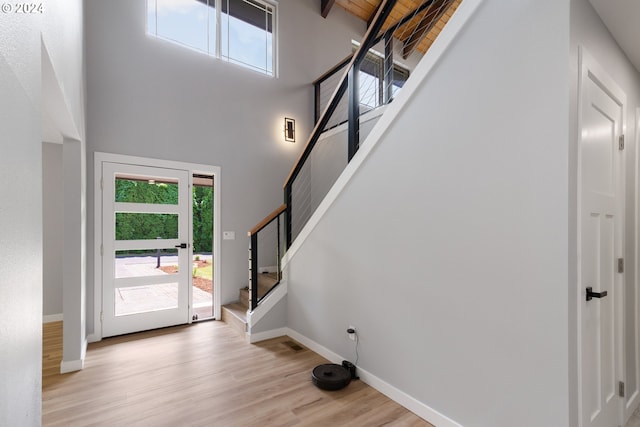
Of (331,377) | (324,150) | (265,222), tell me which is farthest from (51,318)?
(324,150)

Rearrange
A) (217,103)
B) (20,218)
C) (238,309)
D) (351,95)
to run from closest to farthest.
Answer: (20,218) → (351,95) → (238,309) → (217,103)

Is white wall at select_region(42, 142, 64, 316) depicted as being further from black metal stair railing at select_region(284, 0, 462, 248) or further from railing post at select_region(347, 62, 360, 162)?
railing post at select_region(347, 62, 360, 162)

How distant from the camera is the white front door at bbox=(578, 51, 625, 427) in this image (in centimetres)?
146

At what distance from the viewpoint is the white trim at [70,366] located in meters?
2.63

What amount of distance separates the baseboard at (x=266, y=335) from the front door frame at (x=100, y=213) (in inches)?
37.7

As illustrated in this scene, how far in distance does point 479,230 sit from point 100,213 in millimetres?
3791

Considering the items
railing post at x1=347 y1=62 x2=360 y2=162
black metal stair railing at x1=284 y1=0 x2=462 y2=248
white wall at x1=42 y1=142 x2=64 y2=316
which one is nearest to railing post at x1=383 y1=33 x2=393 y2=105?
black metal stair railing at x1=284 y1=0 x2=462 y2=248

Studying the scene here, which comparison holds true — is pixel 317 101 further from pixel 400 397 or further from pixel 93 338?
pixel 93 338

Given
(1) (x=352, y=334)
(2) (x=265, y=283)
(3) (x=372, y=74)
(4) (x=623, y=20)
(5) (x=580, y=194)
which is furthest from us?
(3) (x=372, y=74)

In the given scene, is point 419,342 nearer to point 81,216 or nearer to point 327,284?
point 327,284

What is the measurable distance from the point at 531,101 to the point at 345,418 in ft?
7.34

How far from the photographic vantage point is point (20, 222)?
3.09 feet

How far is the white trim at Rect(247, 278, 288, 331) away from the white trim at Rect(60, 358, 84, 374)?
5.01ft

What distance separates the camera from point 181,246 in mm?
3822
